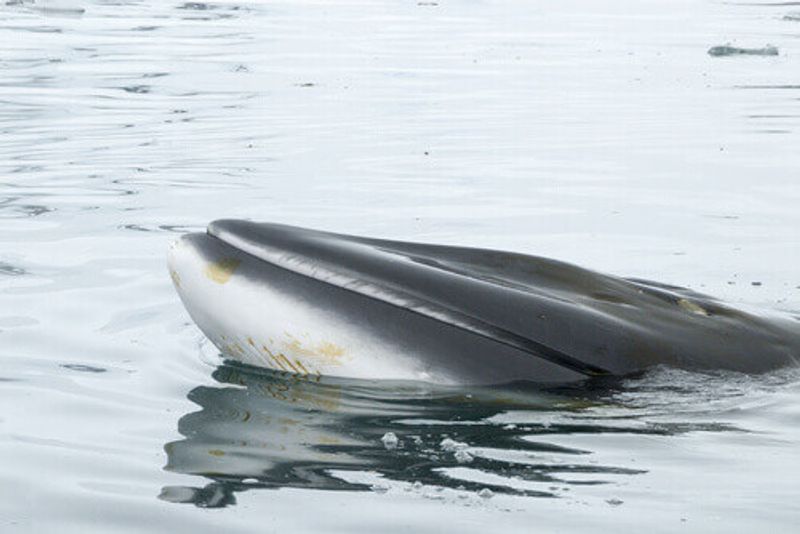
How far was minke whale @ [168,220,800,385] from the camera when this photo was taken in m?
6.94

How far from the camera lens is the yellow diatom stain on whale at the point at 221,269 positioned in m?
7.29

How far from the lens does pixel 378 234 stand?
12109mm

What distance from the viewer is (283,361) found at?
24.2 ft

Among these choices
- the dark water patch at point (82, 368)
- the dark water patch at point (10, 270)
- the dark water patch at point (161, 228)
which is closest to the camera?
the dark water patch at point (82, 368)

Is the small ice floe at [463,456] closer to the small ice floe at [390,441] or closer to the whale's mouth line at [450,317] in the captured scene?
the small ice floe at [390,441]

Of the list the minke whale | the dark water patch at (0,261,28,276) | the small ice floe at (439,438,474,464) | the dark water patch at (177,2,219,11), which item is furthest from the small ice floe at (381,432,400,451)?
the dark water patch at (177,2,219,11)

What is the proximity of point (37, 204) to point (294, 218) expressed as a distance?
6.06 feet

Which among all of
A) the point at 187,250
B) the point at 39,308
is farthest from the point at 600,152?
the point at 187,250

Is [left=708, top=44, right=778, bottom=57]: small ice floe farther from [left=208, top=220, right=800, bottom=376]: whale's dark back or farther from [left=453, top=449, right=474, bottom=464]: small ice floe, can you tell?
[left=453, top=449, right=474, bottom=464]: small ice floe

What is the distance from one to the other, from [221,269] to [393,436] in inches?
47.0

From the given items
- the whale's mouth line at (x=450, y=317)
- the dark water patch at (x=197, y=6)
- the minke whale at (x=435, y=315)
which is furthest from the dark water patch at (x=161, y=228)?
the dark water patch at (x=197, y=6)

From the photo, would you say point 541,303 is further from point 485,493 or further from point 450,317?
point 485,493

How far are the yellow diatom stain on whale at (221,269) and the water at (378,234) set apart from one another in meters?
0.44

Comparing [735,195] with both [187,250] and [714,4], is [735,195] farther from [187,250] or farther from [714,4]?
[714,4]
